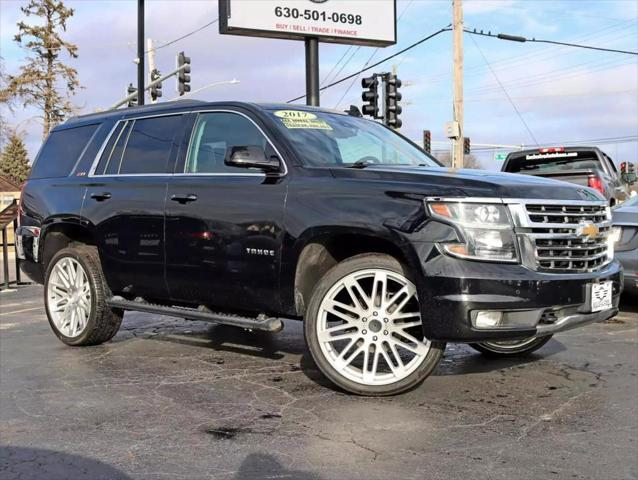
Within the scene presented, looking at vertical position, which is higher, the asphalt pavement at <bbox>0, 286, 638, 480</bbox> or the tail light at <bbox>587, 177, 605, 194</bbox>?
the tail light at <bbox>587, 177, 605, 194</bbox>

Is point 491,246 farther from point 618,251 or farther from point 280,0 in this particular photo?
point 280,0

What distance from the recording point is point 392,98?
1766 centimetres

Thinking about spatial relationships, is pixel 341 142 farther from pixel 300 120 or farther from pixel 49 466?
pixel 49 466

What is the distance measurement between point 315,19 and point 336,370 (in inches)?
705

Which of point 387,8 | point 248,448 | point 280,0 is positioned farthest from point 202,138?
point 387,8

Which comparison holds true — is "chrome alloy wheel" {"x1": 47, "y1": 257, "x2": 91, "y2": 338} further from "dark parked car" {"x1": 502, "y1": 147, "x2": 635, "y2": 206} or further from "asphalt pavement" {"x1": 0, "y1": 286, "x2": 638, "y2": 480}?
"dark parked car" {"x1": 502, "y1": 147, "x2": 635, "y2": 206}

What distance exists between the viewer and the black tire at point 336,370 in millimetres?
4219

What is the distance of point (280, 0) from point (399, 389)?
17.8 m

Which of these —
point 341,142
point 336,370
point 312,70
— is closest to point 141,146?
point 341,142

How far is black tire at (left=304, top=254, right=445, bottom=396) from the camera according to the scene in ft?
13.8

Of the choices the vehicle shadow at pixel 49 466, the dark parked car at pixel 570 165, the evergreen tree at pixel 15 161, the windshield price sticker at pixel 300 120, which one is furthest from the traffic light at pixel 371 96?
the evergreen tree at pixel 15 161

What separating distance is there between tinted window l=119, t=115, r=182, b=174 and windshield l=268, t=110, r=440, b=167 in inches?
39.0

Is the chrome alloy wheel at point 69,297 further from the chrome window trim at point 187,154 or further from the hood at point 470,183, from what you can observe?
the hood at point 470,183

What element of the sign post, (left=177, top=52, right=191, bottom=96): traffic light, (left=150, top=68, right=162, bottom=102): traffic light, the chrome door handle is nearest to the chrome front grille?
the chrome door handle
